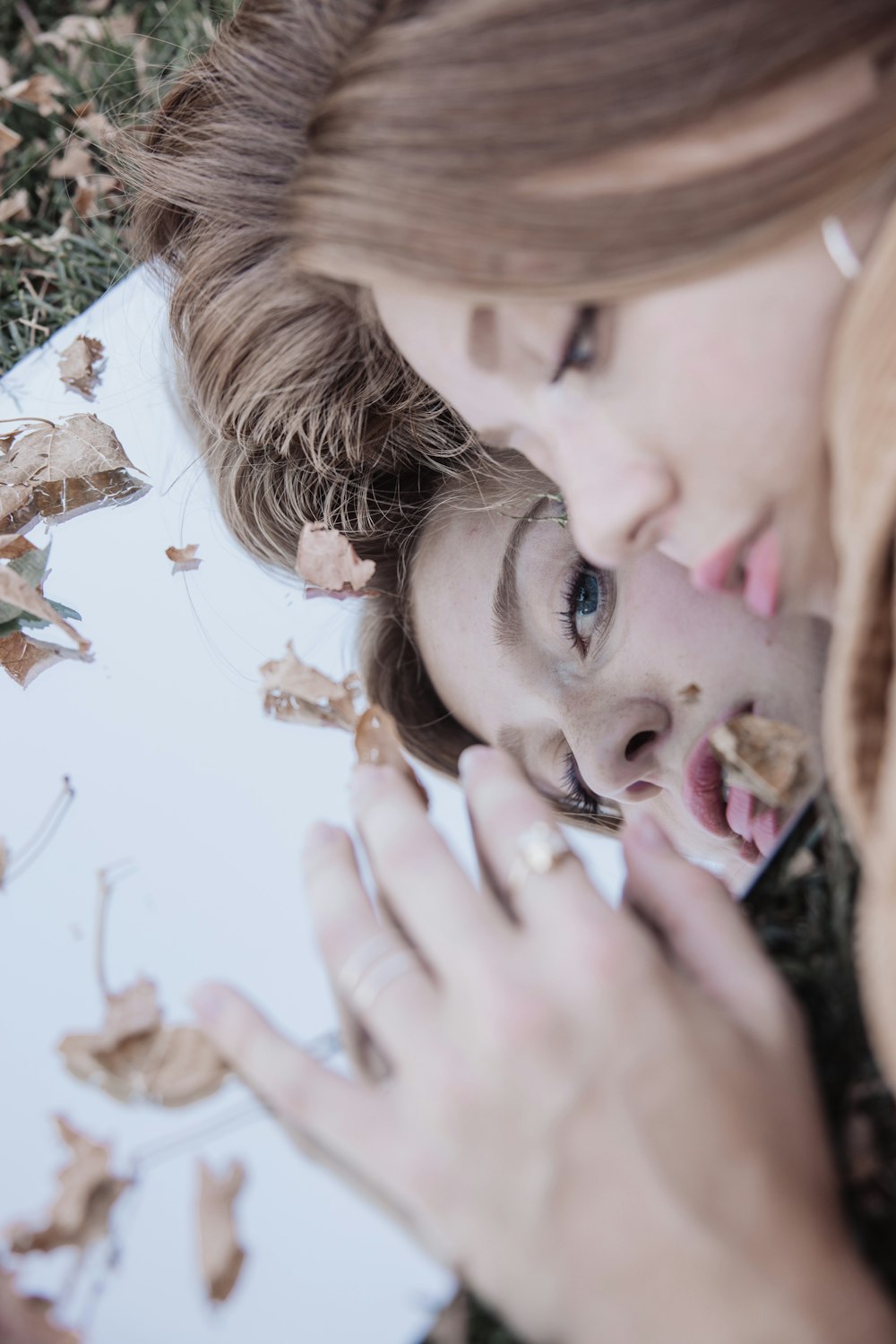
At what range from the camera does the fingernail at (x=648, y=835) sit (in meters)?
0.89

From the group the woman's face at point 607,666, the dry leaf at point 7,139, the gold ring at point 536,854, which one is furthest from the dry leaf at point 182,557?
the dry leaf at point 7,139

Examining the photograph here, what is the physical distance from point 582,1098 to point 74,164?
1647 mm

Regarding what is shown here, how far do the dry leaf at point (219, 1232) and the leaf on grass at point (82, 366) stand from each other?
40.8 inches

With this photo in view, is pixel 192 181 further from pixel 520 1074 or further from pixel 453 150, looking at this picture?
pixel 520 1074

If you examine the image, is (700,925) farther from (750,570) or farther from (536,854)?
(750,570)

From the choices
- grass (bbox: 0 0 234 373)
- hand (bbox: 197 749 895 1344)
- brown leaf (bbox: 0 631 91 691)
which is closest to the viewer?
hand (bbox: 197 749 895 1344)

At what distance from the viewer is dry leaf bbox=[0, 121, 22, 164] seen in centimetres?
182

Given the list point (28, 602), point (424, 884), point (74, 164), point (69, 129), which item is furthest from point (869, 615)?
point (69, 129)

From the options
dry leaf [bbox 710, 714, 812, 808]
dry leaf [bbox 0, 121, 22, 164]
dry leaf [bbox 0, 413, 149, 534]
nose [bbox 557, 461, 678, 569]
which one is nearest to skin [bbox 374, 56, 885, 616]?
nose [bbox 557, 461, 678, 569]

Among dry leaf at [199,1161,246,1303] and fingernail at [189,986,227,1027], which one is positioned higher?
fingernail at [189,986,227,1027]

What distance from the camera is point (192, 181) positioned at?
132cm

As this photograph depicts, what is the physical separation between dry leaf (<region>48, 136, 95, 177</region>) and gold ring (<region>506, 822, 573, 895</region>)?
1440 mm

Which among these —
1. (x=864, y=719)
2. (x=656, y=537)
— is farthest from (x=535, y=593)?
(x=864, y=719)

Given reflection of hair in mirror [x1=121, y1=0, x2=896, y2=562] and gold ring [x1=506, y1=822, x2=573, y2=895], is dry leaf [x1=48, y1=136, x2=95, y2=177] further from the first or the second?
gold ring [x1=506, y1=822, x2=573, y2=895]
